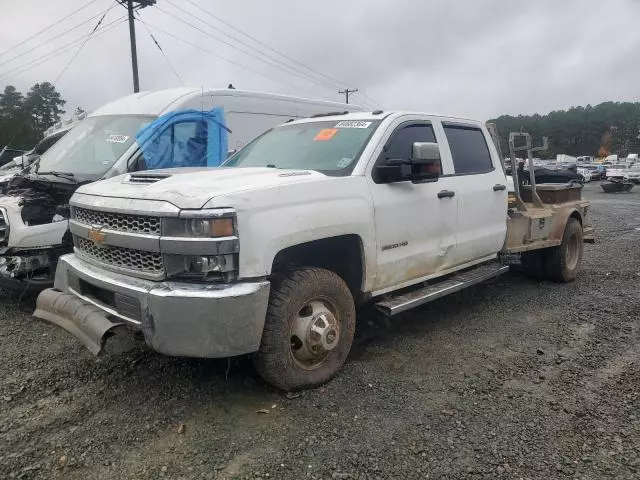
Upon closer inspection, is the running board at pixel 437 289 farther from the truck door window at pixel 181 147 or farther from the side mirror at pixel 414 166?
the truck door window at pixel 181 147

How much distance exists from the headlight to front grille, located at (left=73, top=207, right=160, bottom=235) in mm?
145

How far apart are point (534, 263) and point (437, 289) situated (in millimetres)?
2795

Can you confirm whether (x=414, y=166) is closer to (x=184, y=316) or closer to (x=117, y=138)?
(x=184, y=316)

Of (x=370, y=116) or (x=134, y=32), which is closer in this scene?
(x=370, y=116)

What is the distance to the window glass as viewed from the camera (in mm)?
4383

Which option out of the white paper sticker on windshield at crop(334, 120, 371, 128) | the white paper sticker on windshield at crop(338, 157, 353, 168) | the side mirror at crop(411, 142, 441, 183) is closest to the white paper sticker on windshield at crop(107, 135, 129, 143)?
the white paper sticker on windshield at crop(334, 120, 371, 128)

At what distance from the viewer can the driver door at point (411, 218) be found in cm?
412

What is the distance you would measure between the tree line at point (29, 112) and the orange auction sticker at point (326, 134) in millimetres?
46989

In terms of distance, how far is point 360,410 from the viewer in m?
3.43

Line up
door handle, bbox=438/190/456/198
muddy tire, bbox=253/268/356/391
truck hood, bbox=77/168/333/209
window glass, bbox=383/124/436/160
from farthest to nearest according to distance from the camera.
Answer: door handle, bbox=438/190/456/198 → window glass, bbox=383/124/436/160 → muddy tire, bbox=253/268/356/391 → truck hood, bbox=77/168/333/209

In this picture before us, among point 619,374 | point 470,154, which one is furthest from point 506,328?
point 470,154

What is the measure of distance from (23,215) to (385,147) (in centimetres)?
377

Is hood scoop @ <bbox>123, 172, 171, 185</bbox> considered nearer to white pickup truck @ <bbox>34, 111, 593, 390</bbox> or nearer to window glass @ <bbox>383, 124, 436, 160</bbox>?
white pickup truck @ <bbox>34, 111, 593, 390</bbox>

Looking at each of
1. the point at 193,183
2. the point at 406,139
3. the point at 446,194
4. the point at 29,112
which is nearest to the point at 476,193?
the point at 446,194
